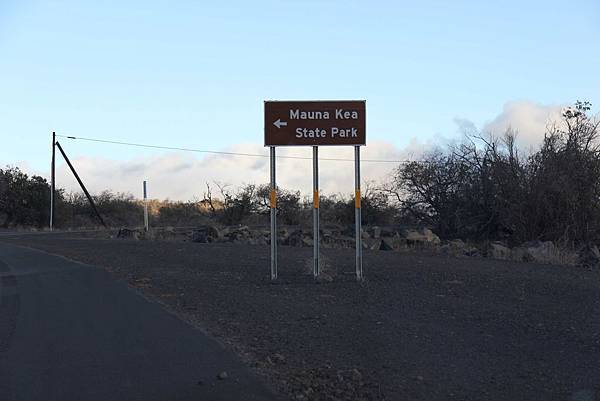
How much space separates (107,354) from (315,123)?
8.66 m

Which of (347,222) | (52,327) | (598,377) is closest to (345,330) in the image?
(598,377)

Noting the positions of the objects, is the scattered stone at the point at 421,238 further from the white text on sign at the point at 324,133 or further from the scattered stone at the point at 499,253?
the white text on sign at the point at 324,133

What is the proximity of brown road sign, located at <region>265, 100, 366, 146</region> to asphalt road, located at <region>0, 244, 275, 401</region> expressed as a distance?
4.80m

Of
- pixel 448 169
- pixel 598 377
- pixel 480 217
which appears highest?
pixel 448 169

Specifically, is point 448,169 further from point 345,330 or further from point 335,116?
point 345,330

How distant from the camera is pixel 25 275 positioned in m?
19.1

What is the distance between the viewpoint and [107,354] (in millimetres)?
8836

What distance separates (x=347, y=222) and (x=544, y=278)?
39.8 meters

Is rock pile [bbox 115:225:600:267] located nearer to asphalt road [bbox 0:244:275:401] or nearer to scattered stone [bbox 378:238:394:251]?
scattered stone [bbox 378:238:394:251]

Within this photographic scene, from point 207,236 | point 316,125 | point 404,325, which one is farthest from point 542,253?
point 207,236

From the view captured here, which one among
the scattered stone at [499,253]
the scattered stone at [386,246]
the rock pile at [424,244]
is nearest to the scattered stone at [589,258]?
the rock pile at [424,244]

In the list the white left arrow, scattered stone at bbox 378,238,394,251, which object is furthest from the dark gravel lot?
scattered stone at bbox 378,238,394,251

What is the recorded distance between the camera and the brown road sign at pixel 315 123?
16.1 meters

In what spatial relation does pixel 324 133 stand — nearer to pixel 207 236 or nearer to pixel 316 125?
pixel 316 125
